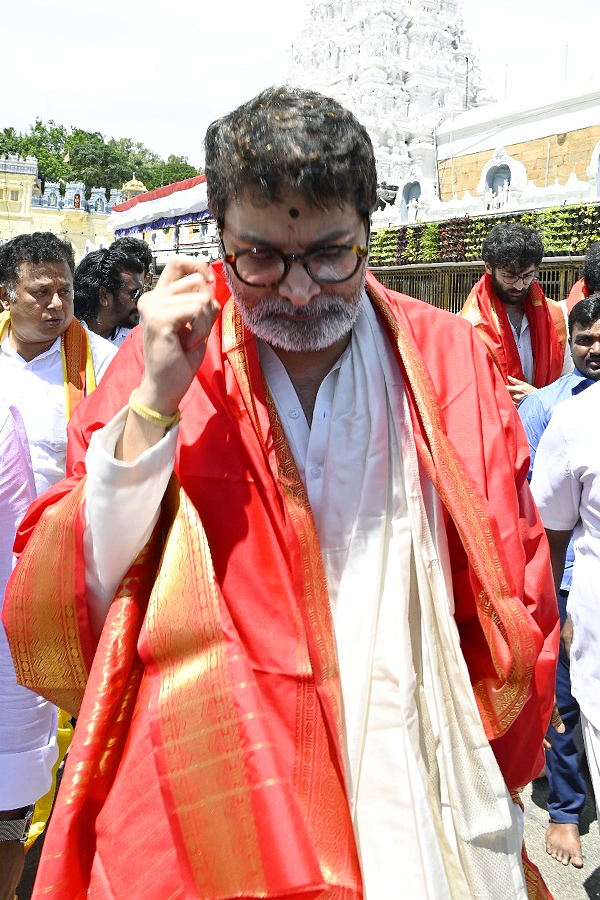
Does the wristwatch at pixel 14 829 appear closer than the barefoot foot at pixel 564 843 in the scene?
Yes

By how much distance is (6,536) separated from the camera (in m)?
2.41

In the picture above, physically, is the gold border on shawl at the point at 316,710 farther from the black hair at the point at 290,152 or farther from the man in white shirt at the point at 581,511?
the man in white shirt at the point at 581,511

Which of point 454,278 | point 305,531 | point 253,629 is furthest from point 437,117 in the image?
point 253,629

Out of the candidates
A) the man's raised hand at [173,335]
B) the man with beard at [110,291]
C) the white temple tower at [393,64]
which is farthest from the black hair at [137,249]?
the white temple tower at [393,64]

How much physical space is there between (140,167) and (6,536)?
62678 millimetres

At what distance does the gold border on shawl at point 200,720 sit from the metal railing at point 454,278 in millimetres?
8476

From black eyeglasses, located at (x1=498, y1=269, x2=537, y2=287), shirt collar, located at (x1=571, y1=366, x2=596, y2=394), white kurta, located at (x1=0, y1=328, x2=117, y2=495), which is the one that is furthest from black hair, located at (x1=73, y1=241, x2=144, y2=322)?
shirt collar, located at (x1=571, y1=366, x2=596, y2=394)

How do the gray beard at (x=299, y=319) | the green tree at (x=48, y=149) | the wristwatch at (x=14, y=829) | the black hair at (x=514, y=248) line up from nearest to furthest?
the gray beard at (x=299, y=319) → the wristwatch at (x=14, y=829) → the black hair at (x=514, y=248) → the green tree at (x=48, y=149)

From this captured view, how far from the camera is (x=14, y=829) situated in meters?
2.46

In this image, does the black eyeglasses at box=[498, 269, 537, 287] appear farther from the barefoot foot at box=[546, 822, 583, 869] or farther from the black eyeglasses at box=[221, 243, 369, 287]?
the black eyeglasses at box=[221, 243, 369, 287]

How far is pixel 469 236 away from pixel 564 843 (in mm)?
13013

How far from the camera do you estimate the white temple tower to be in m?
35.8

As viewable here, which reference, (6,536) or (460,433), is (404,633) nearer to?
(460,433)

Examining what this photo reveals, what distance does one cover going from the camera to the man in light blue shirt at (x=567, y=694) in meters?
3.02
